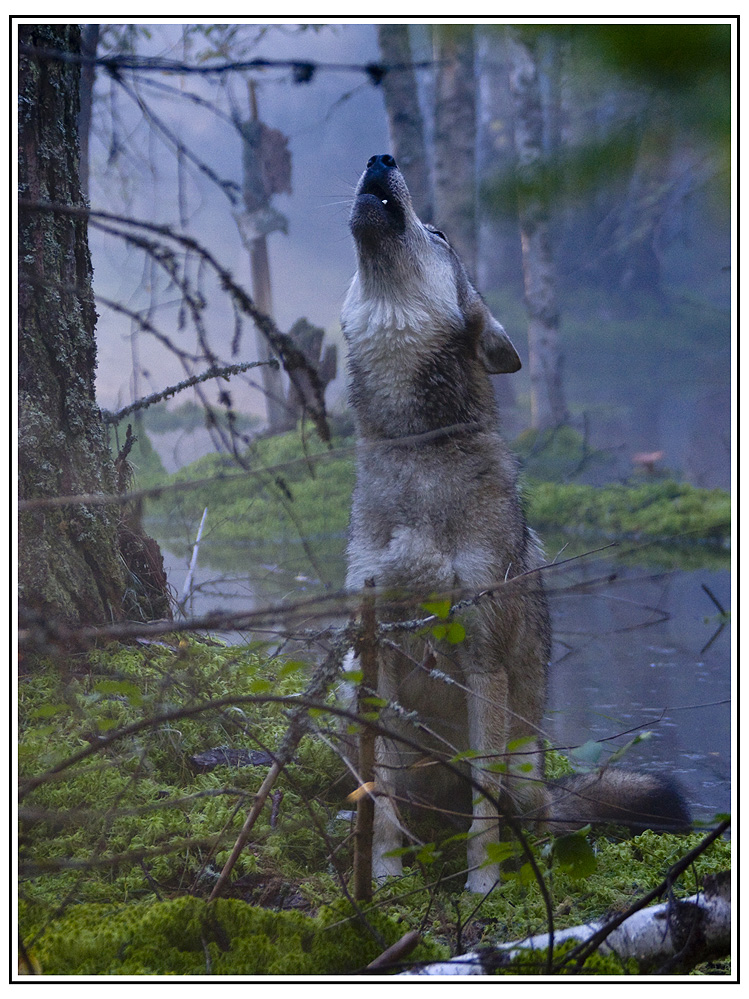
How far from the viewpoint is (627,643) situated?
2139 millimetres

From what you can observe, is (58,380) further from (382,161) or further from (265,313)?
(382,161)

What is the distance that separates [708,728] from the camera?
1.75m

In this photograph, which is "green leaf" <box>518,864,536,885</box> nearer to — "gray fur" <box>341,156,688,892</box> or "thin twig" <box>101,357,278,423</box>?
"gray fur" <box>341,156,688,892</box>

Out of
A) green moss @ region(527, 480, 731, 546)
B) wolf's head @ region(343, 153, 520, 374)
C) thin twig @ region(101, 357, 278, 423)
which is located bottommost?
green moss @ region(527, 480, 731, 546)

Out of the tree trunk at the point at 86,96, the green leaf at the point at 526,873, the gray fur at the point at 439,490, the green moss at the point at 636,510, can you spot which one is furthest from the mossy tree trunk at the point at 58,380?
the green moss at the point at 636,510

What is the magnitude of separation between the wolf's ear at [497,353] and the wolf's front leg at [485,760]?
0.87 metres

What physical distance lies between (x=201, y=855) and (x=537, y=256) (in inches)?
78.1

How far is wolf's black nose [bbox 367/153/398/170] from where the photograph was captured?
1.88 m

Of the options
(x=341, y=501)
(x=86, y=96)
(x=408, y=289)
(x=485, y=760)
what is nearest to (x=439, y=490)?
(x=341, y=501)

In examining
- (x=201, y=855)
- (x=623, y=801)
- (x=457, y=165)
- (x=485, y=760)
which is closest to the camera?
(x=201, y=855)

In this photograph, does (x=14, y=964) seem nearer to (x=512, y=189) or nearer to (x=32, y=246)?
(x=32, y=246)

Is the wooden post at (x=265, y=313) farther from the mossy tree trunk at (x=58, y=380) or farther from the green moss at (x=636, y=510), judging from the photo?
the green moss at (x=636, y=510)

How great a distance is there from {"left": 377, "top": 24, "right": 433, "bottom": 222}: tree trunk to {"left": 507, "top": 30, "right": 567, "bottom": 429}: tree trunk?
291 mm

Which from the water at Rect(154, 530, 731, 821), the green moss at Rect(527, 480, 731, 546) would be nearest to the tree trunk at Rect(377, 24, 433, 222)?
the green moss at Rect(527, 480, 731, 546)
